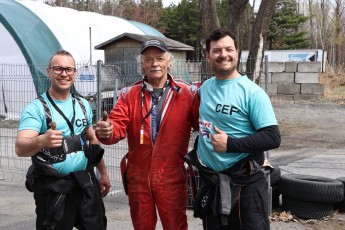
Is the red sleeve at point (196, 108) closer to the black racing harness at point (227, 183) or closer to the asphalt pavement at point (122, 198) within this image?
the black racing harness at point (227, 183)

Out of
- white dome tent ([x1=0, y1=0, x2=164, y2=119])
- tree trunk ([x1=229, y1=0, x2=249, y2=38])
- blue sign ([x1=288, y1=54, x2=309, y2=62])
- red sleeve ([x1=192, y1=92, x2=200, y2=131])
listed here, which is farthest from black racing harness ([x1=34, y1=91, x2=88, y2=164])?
blue sign ([x1=288, y1=54, x2=309, y2=62])

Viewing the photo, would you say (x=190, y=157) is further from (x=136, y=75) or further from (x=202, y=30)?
(x=202, y=30)

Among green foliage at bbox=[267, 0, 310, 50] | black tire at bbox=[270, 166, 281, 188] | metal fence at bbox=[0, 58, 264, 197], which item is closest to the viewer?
black tire at bbox=[270, 166, 281, 188]

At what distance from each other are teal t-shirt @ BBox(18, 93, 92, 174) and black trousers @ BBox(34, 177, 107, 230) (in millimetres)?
218

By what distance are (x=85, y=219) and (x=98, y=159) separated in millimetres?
489

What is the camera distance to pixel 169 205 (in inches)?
144

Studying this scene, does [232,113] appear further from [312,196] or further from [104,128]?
[312,196]

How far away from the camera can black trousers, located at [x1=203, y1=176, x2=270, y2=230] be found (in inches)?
127

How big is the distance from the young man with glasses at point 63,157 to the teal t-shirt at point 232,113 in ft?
3.09

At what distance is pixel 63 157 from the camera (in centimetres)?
344

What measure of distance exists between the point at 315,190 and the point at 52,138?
375cm

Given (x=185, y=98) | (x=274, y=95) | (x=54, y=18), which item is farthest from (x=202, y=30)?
(x=274, y=95)

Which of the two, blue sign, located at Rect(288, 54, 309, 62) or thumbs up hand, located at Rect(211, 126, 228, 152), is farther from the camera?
blue sign, located at Rect(288, 54, 309, 62)

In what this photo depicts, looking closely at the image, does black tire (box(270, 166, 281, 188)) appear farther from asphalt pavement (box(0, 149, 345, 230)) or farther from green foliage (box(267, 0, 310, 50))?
green foliage (box(267, 0, 310, 50))
